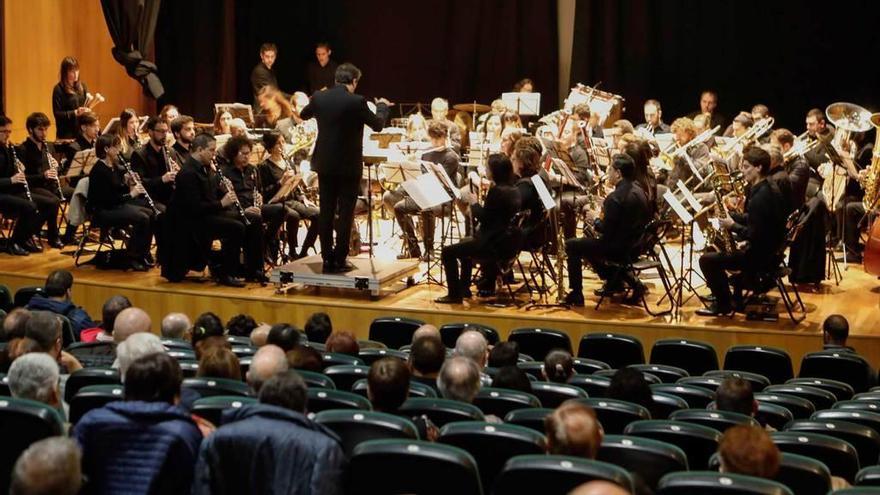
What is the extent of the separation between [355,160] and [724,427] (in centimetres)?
443

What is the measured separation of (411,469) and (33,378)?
1838 mm

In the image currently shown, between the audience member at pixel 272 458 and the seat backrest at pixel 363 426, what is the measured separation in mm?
294

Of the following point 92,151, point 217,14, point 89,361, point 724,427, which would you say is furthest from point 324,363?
point 217,14

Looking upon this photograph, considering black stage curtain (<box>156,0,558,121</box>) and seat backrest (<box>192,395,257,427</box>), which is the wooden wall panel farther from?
seat backrest (<box>192,395,257,427</box>)

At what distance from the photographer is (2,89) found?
14.1 m

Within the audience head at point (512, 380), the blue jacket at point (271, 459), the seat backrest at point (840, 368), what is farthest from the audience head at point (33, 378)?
the seat backrest at point (840, 368)

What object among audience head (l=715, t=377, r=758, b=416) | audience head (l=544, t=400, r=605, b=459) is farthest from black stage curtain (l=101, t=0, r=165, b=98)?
audience head (l=544, t=400, r=605, b=459)

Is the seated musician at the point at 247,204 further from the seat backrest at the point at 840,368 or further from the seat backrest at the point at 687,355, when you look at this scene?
the seat backrest at the point at 840,368

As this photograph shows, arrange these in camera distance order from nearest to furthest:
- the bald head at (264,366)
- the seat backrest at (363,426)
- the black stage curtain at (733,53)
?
the seat backrest at (363,426) → the bald head at (264,366) → the black stage curtain at (733,53)

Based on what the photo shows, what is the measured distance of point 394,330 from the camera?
7.79 meters

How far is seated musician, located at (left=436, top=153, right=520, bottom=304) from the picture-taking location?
882 cm

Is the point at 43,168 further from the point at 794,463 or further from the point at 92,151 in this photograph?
the point at 794,463

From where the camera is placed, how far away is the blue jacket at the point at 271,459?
13.2 ft

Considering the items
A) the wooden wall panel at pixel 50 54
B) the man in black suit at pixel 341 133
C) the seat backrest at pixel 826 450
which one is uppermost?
the wooden wall panel at pixel 50 54
